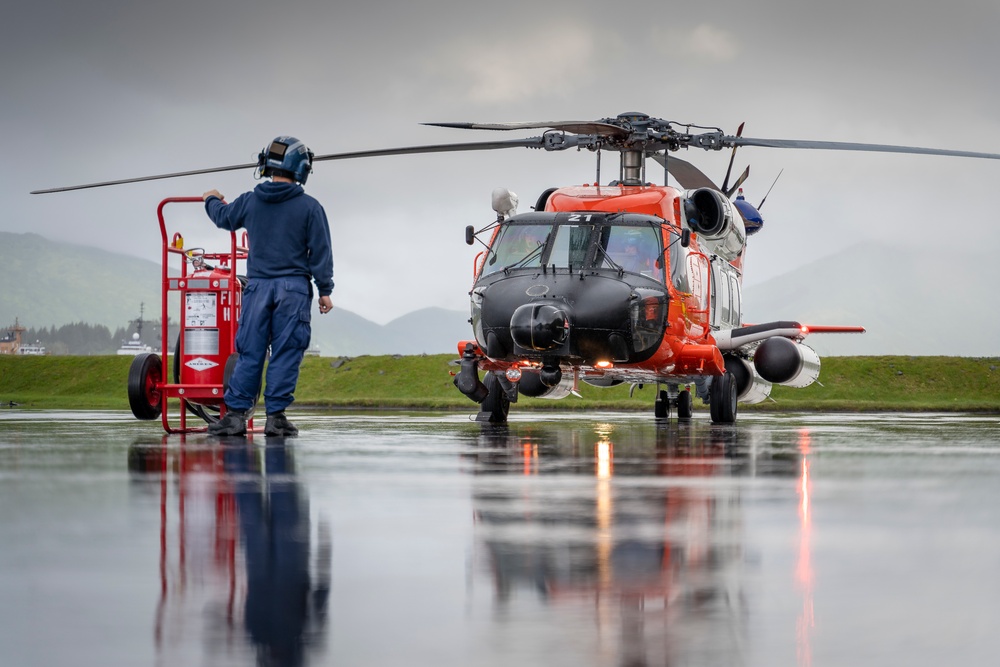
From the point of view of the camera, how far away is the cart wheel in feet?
40.8

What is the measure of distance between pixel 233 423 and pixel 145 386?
1.41m

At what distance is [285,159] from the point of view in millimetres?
11906

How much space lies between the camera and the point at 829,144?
16.5 metres

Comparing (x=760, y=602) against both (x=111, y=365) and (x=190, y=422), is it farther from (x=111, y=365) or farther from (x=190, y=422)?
(x=111, y=365)

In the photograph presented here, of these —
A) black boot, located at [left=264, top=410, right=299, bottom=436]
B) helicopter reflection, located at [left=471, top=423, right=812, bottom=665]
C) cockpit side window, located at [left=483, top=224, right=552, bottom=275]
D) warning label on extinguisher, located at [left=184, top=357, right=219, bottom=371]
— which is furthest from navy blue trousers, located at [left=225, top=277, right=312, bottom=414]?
cockpit side window, located at [left=483, top=224, right=552, bottom=275]

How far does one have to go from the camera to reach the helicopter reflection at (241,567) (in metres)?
3.29

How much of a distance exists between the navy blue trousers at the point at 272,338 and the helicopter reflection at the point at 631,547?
258 centimetres

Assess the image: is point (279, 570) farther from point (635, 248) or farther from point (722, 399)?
point (722, 399)

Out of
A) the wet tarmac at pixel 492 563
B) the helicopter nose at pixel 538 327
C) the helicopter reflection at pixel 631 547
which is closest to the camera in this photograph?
the wet tarmac at pixel 492 563

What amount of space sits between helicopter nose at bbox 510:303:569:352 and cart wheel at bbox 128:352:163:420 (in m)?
3.73

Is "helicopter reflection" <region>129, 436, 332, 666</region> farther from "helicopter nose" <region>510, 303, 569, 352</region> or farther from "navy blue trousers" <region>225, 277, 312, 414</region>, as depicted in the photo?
"helicopter nose" <region>510, 303, 569, 352</region>

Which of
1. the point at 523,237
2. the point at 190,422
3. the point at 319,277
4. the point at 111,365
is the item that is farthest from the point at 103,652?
the point at 111,365

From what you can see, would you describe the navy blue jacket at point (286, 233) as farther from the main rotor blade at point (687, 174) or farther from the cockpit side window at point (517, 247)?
the main rotor blade at point (687, 174)

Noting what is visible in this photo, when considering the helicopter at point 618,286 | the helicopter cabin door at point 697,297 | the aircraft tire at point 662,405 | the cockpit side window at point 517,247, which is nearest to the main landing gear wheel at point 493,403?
the helicopter at point 618,286
